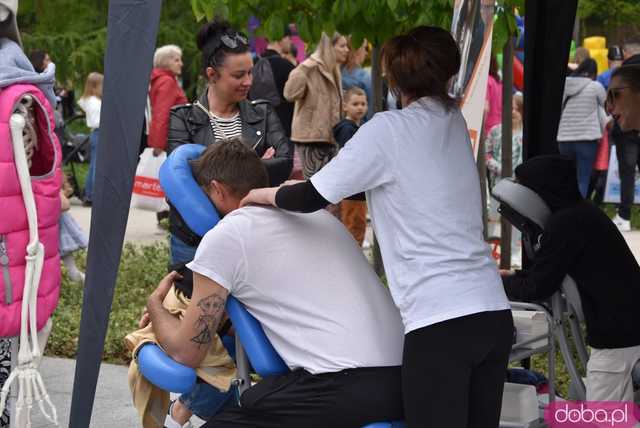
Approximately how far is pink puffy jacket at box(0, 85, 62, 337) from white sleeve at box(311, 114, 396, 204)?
1.23 metres

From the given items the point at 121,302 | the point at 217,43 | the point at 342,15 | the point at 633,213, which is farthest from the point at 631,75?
the point at 633,213

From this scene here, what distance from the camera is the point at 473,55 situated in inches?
233

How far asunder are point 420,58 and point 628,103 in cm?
160

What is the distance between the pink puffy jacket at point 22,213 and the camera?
4.02 meters

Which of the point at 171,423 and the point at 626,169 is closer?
the point at 171,423

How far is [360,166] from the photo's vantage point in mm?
3332

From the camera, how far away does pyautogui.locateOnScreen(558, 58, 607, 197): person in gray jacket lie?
39.0ft

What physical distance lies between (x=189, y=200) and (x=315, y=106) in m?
5.34

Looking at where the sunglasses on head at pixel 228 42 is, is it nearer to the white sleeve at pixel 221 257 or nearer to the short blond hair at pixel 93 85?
the white sleeve at pixel 221 257

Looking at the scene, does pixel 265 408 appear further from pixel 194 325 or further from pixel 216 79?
pixel 216 79

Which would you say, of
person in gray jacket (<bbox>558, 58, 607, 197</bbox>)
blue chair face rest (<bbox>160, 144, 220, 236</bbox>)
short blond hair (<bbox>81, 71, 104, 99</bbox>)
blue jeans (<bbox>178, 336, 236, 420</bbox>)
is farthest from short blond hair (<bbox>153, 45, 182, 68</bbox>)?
blue chair face rest (<bbox>160, 144, 220, 236</bbox>)

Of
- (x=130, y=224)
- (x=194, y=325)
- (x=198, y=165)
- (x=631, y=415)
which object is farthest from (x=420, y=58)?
(x=130, y=224)

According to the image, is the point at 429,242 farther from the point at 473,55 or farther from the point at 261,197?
the point at 473,55

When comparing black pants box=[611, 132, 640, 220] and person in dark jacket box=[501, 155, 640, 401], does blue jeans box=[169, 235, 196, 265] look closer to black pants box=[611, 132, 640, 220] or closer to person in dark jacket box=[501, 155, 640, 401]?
person in dark jacket box=[501, 155, 640, 401]
